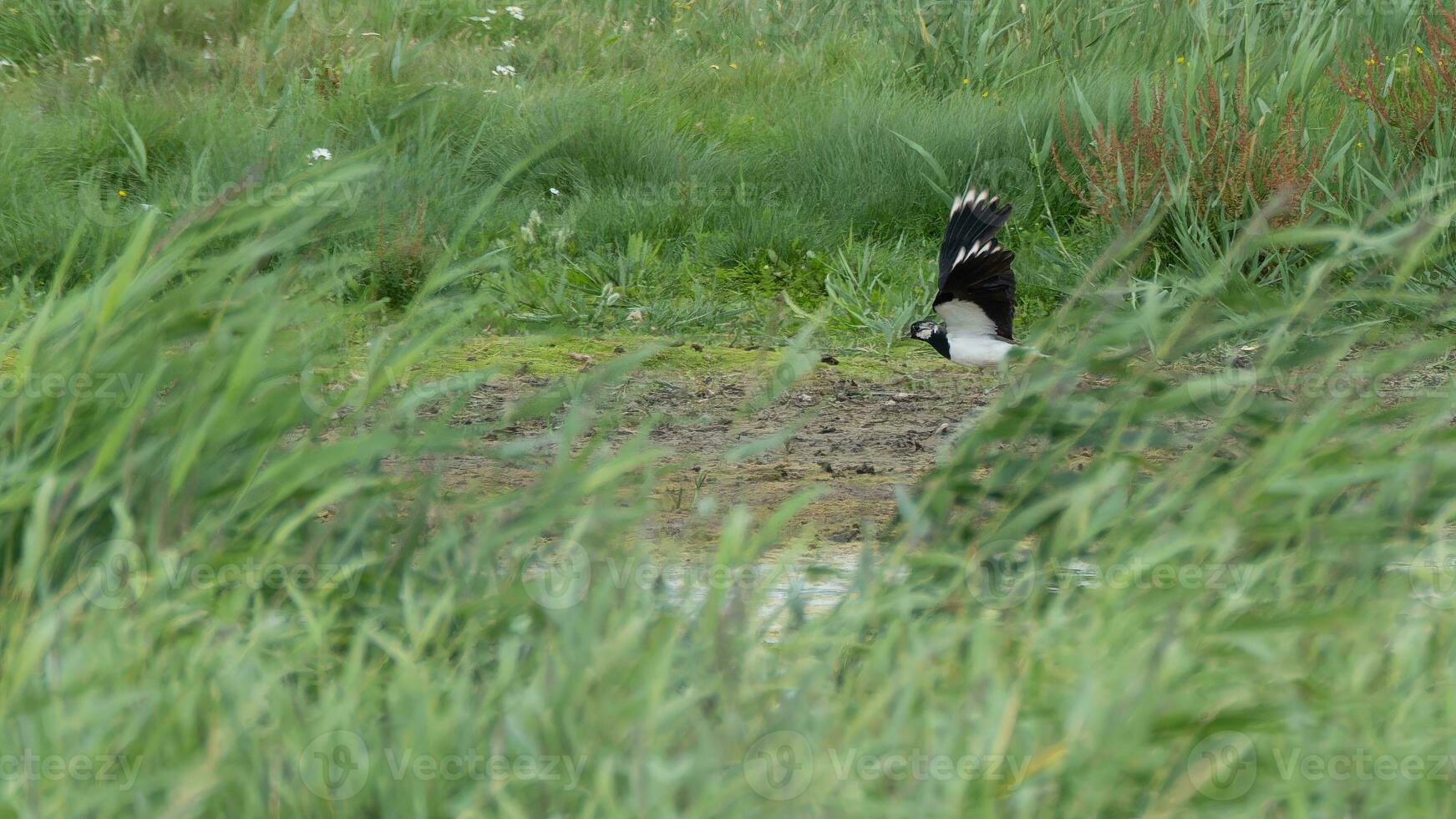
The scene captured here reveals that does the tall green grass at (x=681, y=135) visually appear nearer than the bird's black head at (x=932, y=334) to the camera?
No

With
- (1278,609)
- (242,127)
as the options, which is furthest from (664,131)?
(1278,609)

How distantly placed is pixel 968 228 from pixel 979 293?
210 millimetres

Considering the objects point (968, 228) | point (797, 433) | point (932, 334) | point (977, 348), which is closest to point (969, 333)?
point (977, 348)

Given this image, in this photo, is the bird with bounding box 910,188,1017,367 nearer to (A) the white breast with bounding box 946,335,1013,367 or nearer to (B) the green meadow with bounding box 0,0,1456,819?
(A) the white breast with bounding box 946,335,1013,367

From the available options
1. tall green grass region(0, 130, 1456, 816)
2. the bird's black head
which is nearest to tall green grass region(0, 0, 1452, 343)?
the bird's black head

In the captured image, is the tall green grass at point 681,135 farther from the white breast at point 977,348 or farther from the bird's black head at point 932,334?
the white breast at point 977,348

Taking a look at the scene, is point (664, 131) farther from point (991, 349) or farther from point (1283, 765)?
point (1283, 765)

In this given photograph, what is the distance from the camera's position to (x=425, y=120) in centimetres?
711

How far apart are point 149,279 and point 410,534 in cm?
59

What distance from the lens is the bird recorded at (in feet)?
16.8

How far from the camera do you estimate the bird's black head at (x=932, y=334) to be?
5.23 metres

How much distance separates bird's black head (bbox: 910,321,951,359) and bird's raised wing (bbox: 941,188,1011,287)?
210mm

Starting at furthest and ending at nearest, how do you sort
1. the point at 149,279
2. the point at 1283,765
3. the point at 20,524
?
Answer: the point at 149,279
the point at 20,524
the point at 1283,765

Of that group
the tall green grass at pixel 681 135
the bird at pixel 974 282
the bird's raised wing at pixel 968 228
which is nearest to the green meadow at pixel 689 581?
the bird at pixel 974 282
